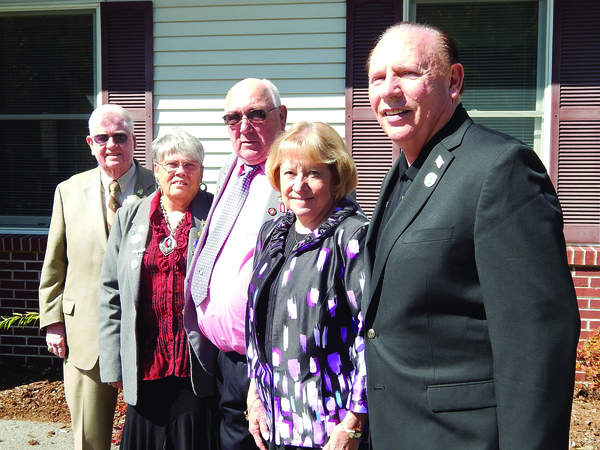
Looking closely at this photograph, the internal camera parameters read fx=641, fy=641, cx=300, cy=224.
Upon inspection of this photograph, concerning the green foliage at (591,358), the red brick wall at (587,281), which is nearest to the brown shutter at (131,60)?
the red brick wall at (587,281)

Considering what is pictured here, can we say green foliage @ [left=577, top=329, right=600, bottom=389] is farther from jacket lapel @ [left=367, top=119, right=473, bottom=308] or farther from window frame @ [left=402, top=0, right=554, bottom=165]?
jacket lapel @ [left=367, top=119, right=473, bottom=308]

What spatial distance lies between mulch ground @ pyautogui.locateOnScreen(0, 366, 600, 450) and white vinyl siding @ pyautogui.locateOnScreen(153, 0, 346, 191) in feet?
6.97

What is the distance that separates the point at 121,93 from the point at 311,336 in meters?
4.04

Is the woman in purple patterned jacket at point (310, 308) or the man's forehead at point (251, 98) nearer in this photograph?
the woman in purple patterned jacket at point (310, 308)

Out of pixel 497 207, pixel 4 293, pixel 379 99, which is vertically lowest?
pixel 4 293

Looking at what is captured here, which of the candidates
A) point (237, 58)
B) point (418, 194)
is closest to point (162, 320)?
point (418, 194)

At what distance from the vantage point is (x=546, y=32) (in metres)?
5.13

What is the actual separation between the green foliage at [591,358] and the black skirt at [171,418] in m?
3.15

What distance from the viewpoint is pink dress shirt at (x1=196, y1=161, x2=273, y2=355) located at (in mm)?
2645

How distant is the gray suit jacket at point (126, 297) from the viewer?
9.43ft

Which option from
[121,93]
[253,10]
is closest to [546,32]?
[253,10]

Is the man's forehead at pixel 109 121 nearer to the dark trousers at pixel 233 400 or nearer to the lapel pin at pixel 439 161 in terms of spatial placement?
the dark trousers at pixel 233 400

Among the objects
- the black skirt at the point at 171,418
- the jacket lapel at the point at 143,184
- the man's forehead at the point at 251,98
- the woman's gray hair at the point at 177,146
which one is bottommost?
the black skirt at the point at 171,418

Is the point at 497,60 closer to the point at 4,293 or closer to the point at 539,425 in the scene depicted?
the point at 539,425
